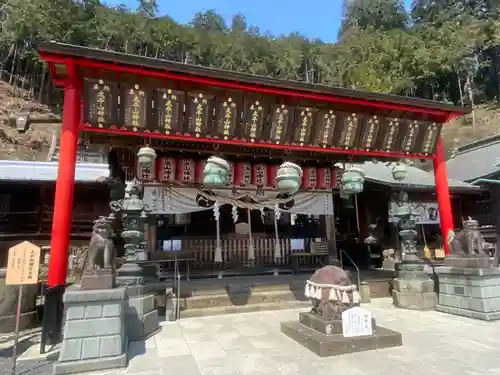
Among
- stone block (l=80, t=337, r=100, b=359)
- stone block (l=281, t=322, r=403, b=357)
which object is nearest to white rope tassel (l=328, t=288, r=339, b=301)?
stone block (l=281, t=322, r=403, b=357)

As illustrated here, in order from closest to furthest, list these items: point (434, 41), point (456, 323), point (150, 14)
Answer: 1. point (456, 323)
2. point (434, 41)
3. point (150, 14)

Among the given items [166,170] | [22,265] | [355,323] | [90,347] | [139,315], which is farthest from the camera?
[166,170]

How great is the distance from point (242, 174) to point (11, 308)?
6911 millimetres

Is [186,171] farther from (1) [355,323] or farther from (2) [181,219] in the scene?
(1) [355,323]

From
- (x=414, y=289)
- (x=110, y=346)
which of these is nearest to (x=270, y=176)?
(x=414, y=289)

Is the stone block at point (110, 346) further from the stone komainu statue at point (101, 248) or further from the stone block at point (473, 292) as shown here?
the stone block at point (473, 292)

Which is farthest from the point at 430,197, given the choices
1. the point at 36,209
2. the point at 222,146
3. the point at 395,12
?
the point at 395,12

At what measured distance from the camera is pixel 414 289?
880cm

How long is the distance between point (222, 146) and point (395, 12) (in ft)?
204

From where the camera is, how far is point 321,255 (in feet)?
42.7

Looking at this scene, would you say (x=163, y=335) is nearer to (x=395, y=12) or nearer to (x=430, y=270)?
(x=430, y=270)

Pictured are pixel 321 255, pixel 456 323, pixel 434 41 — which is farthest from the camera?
pixel 434 41

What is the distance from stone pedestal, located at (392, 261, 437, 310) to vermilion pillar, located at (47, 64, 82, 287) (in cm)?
846

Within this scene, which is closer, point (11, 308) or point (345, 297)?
point (345, 297)
